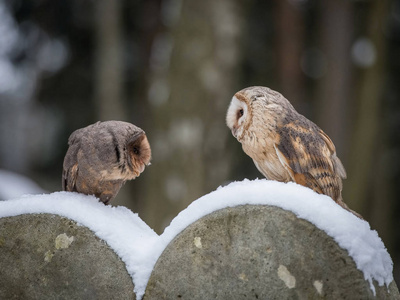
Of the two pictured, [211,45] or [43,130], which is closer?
[211,45]

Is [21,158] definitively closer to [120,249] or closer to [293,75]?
[293,75]

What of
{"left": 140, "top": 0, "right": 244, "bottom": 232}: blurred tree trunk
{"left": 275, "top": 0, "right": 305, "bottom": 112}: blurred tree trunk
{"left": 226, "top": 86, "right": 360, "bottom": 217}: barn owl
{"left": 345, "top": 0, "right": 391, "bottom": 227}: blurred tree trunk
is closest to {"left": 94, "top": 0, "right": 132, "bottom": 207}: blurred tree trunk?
{"left": 140, "top": 0, "right": 244, "bottom": 232}: blurred tree trunk

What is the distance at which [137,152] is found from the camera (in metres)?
2.12

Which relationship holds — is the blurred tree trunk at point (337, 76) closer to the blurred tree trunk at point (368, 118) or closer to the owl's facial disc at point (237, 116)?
the blurred tree trunk at point (368, 118)

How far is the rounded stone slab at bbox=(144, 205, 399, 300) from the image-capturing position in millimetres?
1553

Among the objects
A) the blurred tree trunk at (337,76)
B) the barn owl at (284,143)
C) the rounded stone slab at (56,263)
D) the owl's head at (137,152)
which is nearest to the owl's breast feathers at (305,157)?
the barn owl at (284,143)

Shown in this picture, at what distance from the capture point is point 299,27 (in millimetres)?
6773

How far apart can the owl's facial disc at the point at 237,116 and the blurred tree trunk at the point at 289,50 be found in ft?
14.8

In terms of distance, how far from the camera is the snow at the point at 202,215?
62.4 inches

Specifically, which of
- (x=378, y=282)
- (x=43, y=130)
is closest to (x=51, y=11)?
(x=43, y=130)

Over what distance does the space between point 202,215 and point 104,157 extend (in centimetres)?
52

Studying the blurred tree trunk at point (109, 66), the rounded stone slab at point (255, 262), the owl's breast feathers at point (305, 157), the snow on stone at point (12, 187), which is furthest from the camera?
the blurred tree trunk at point (109, 66)

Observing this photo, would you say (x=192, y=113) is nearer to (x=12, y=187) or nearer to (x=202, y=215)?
(x=12, y=187)

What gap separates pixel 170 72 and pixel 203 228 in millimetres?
2897
